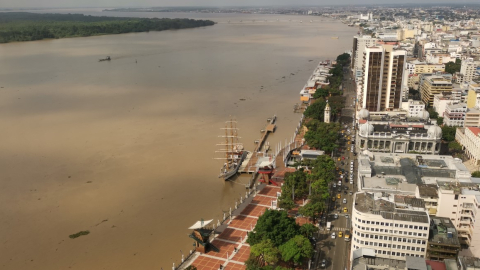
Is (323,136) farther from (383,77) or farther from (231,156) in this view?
(383,77)

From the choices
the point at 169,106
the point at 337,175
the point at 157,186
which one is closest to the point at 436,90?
the point at 337,175

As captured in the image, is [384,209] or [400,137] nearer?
[384,209]

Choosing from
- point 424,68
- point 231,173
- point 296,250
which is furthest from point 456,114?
point 296,250

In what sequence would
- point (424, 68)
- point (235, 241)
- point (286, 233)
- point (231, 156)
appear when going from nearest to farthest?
point (286, 233)
point (235, 241)
point (231, 156)
point (424, 68)

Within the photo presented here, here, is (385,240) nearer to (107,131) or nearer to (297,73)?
(107,131)

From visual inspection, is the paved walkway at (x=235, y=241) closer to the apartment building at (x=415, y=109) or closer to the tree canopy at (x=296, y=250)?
the tree canopy at (x=296, y=250)

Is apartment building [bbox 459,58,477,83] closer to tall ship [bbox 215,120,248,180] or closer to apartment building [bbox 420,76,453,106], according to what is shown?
apartment building [bbox 420,76,453,106]
